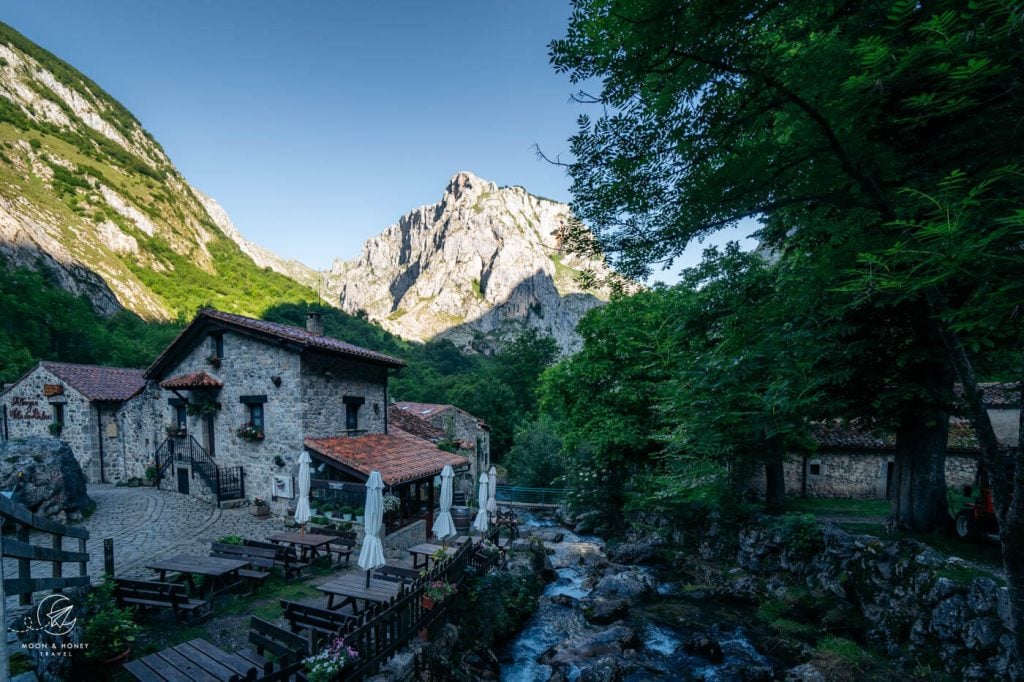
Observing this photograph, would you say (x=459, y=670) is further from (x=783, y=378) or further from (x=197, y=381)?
(x=197, y=381)

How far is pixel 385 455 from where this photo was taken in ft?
51.1

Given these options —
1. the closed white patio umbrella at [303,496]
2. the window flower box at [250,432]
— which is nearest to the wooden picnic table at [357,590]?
the closed white patio umbrella at [303,496]

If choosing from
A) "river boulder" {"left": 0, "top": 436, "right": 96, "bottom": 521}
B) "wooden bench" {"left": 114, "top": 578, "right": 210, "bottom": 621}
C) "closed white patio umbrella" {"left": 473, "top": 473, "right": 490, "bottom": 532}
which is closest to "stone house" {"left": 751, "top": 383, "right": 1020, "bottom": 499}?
"closed white patio umbrella" {"left": 473, "top": 473, "right": 490, "bottom": 532}

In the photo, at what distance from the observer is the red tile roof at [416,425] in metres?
26.0

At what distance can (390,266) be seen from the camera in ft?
515

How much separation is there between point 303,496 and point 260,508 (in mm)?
5077

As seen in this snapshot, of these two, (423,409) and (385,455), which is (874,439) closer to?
(385,455)

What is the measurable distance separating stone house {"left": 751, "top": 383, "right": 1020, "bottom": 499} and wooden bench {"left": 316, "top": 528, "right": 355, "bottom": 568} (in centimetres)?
1774

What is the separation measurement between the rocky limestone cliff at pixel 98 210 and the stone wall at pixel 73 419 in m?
24.9

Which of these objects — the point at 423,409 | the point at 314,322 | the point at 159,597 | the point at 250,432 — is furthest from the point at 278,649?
the point at 423,409

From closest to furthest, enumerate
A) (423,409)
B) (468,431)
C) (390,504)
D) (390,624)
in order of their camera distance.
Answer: (390,624) → (390,504) → (423,409) → (468,431)

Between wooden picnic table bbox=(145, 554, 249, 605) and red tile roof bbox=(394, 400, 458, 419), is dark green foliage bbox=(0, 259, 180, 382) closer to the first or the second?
red tile roof bbox=(394, 400, 458, 419)

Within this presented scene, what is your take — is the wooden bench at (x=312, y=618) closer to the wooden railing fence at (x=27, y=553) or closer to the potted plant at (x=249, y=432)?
the wooden railing fence at (x=27, y=553)

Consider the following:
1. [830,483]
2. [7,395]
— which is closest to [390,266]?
[7,395]
